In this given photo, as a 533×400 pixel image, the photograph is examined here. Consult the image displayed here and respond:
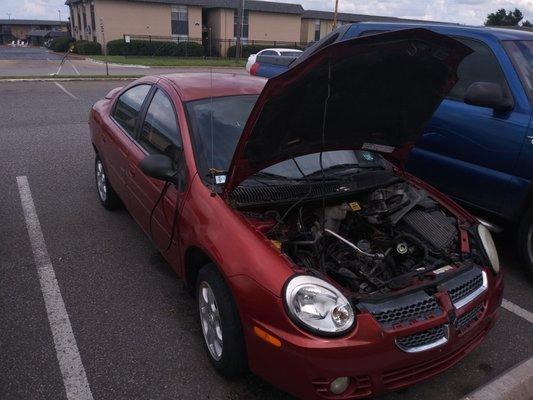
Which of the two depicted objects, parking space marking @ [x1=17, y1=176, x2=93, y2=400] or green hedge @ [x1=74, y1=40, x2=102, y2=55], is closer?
Result: parking space marking @ [x1=17, y1=176, x2=93, y2=400]

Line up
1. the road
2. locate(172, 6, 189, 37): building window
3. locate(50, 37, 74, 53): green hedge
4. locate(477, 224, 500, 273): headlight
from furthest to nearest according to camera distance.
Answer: locate(50, 37, 74, 53): green hedge < locate(172, 6, 189, 37): building window < the road < locate(477, 224, 500, 273): headlight

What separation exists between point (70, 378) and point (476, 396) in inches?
88.1

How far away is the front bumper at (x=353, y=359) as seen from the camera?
83.7 inches

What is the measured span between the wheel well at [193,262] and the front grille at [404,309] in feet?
3.27

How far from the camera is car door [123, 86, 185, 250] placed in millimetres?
3227

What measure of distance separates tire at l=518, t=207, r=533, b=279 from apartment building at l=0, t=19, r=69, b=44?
3268 inches

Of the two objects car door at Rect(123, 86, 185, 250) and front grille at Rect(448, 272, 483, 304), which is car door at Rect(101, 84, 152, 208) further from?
front grille at Rect(448, 272, 483, 304)

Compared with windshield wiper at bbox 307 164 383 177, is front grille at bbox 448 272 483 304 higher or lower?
lower

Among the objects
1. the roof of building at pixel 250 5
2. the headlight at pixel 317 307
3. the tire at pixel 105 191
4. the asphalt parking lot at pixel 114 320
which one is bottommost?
the asphalt parking lot at pixel 114 320

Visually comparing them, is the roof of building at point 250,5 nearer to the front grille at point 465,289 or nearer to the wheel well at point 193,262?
the wheel well at point 193,262

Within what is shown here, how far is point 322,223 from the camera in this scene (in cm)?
281

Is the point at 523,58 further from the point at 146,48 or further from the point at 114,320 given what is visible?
the point at 146,48

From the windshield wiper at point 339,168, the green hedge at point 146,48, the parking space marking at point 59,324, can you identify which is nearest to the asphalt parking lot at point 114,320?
the parking space marking at point 59,324

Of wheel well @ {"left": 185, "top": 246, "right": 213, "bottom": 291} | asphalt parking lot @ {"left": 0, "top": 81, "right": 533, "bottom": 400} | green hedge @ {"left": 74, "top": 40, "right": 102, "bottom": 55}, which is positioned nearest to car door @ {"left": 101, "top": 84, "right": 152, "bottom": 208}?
asphalt parking lot @ {"left": 0, "top": 81, "right": 533, "bottom": 400}
